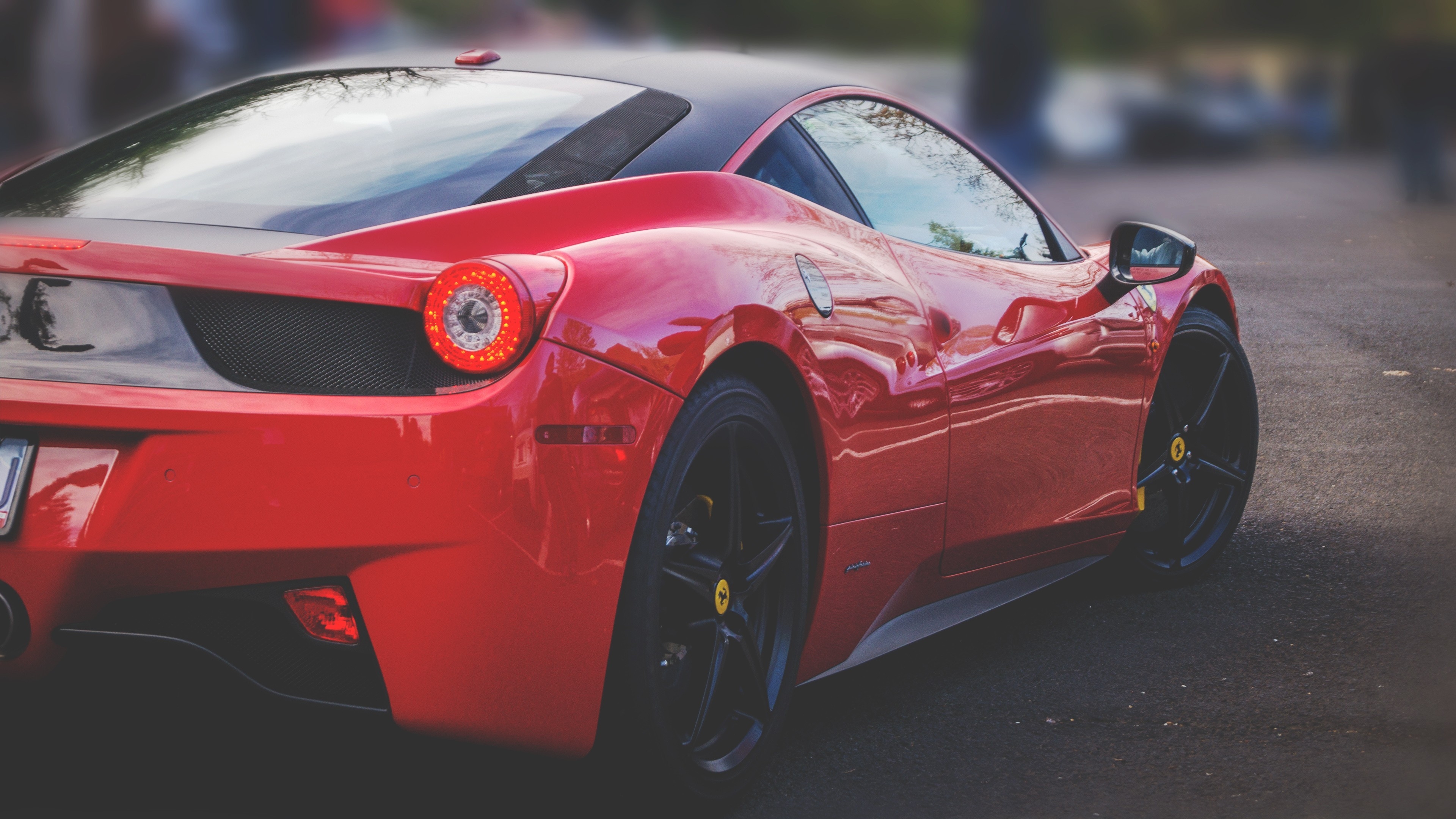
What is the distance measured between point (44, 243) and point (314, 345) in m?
0.45

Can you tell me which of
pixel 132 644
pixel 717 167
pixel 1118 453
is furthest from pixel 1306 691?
pixel 132 644

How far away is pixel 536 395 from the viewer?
2.29 metres

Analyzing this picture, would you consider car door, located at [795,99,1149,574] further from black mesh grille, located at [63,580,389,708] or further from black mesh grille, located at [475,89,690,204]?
black mesh grille, located at [63,580,389,708]

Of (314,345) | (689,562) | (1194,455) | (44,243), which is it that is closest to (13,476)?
(44,243)

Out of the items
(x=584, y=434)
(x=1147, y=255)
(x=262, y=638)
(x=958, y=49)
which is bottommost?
(x=262, y=638)

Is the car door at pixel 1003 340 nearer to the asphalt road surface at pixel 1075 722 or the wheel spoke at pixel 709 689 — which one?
the asphalt road surface at pixel 1075 722

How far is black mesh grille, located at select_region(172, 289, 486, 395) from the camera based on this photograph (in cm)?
227

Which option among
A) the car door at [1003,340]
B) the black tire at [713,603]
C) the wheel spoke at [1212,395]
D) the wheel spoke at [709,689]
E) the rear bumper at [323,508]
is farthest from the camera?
the wheel spoke at [1212,395]

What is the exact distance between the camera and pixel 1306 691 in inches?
141

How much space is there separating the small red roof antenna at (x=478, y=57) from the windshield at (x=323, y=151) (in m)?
0.06

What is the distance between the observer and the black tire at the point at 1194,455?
452 centimetres

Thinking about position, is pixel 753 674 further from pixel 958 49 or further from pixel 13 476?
pixel 958 49

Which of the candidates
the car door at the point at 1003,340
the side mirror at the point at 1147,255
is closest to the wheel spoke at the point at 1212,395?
the car door at the point at 1003,340

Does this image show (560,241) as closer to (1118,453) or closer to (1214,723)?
(1214,723)
